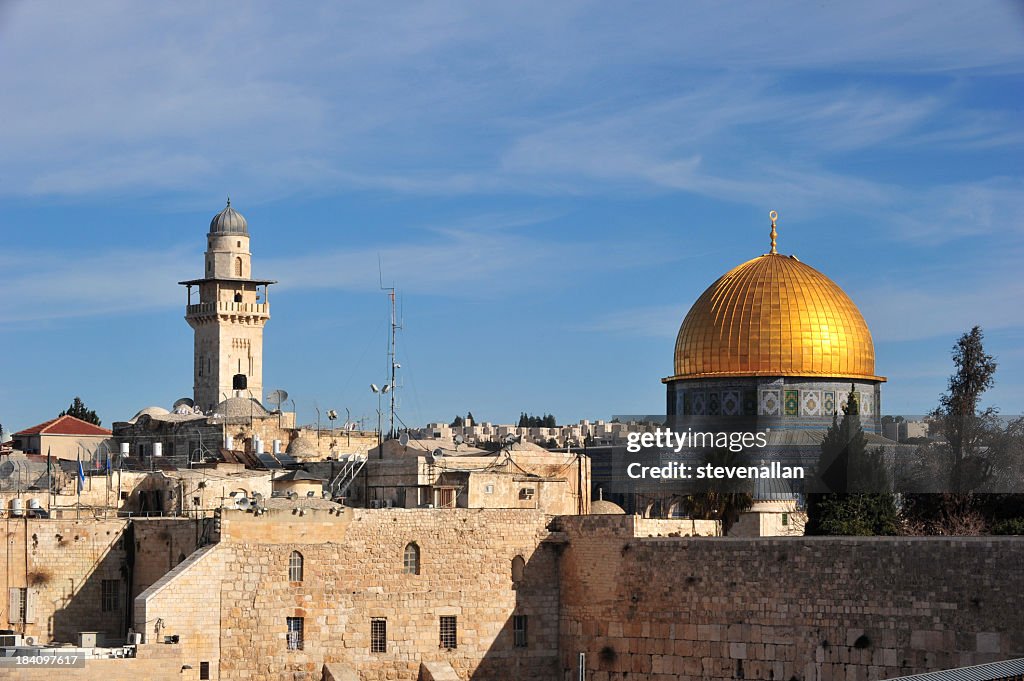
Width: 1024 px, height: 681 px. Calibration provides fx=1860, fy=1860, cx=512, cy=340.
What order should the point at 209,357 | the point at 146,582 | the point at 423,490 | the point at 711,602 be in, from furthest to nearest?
the point at 209,357
the point at 423,490
the point at 146,582
the point at 711,602

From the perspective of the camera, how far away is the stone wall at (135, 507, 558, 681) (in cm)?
3097

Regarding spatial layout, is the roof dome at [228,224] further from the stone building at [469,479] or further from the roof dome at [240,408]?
the stone building at [469,479]

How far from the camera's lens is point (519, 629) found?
33125 mm

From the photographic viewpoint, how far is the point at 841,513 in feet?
116

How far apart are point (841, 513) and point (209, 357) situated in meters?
31.2

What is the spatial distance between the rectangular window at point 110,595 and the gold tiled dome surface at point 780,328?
20.1 m

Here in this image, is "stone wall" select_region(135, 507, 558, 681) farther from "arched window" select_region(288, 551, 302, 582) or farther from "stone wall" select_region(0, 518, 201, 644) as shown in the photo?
"stone wall" select_region(0, 518, 201, 644)

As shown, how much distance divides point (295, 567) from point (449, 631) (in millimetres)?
3010

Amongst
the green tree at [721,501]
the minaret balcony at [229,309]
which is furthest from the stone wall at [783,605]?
the minaret balcony at [229,309]

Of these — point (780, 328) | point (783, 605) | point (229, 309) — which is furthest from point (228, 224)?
point (783, 605)

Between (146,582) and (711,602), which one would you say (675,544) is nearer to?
(711,602)

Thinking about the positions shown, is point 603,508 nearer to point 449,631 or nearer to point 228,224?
point 449,631

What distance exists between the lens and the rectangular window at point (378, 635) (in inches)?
1264

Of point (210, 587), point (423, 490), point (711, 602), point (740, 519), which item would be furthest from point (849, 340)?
point (210, 587)
